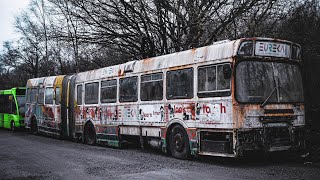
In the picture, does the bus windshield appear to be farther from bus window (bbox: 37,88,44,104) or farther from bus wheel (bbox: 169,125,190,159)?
bus window (bbox: 37,88,44,104)

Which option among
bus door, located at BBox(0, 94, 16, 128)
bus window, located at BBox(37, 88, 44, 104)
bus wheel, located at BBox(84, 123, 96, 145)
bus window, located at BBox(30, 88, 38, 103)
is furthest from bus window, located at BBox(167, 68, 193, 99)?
bus door, located at BBox(0, 94, 16, 128)

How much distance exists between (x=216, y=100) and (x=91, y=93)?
7550 millimetres

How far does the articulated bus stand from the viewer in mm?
9516

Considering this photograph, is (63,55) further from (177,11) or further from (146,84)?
(146,84)

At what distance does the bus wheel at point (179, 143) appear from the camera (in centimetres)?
1091

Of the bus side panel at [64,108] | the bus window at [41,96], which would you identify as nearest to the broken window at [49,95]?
the bus window at [41,96]

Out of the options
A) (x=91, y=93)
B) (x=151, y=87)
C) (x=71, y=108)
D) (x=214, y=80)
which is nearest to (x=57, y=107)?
(x=71, y=108)

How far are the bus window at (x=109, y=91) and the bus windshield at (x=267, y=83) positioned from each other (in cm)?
611

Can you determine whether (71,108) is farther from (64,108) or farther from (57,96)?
(57,96)

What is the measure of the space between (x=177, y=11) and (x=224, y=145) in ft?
30.1

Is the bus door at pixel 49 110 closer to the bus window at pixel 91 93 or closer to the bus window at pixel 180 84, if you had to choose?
the bus window at pixel 91 93

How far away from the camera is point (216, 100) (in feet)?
32.5

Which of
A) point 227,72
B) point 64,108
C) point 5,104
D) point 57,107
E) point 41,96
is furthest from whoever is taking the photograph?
point 5,104

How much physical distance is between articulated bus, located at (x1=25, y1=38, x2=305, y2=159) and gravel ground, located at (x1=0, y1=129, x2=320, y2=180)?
0.47 m
